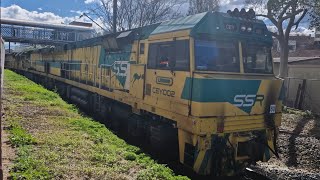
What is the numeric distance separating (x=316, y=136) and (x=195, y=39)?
7.13 meters

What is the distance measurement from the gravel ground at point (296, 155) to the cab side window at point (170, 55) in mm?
3498

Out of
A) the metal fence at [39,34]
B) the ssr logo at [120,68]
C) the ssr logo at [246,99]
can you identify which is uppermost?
the metal fence at [39,34]

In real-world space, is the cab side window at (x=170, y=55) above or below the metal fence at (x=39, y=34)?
below

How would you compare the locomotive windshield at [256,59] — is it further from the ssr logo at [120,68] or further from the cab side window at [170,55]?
the ssr logo at [120,68]

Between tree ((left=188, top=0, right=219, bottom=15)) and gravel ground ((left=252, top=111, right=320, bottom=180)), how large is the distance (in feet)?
65.7

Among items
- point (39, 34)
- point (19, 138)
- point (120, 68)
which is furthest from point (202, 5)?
point (19, 138)

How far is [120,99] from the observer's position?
10.4 m

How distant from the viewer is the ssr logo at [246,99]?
23.1 ft

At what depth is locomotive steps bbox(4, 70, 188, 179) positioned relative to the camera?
5.89m

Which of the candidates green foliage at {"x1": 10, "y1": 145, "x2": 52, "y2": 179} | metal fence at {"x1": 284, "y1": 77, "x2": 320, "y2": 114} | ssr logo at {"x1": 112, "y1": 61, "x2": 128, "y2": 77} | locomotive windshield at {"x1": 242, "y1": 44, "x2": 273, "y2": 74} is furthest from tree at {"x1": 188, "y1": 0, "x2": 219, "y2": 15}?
green foliage at {"x1": 10, "y1": 145, "x2": 52, "y2": 179}

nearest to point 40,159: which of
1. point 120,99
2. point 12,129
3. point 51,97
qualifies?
point 12,129

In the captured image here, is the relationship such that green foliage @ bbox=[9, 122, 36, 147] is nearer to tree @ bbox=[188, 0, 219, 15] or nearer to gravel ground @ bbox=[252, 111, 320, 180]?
gravel ground @ bbox=[252, 111, 320, 180]

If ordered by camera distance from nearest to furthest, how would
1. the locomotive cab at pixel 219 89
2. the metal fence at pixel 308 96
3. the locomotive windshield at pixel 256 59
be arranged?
the locomotive cab at pixel 219 89, the locomotive windshield at pixel 256 59, the metal fence at pixel 308 96

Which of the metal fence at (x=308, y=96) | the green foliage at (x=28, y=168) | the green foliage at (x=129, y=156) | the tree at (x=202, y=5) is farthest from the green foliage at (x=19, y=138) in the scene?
the tree at (x=202, y=5)
